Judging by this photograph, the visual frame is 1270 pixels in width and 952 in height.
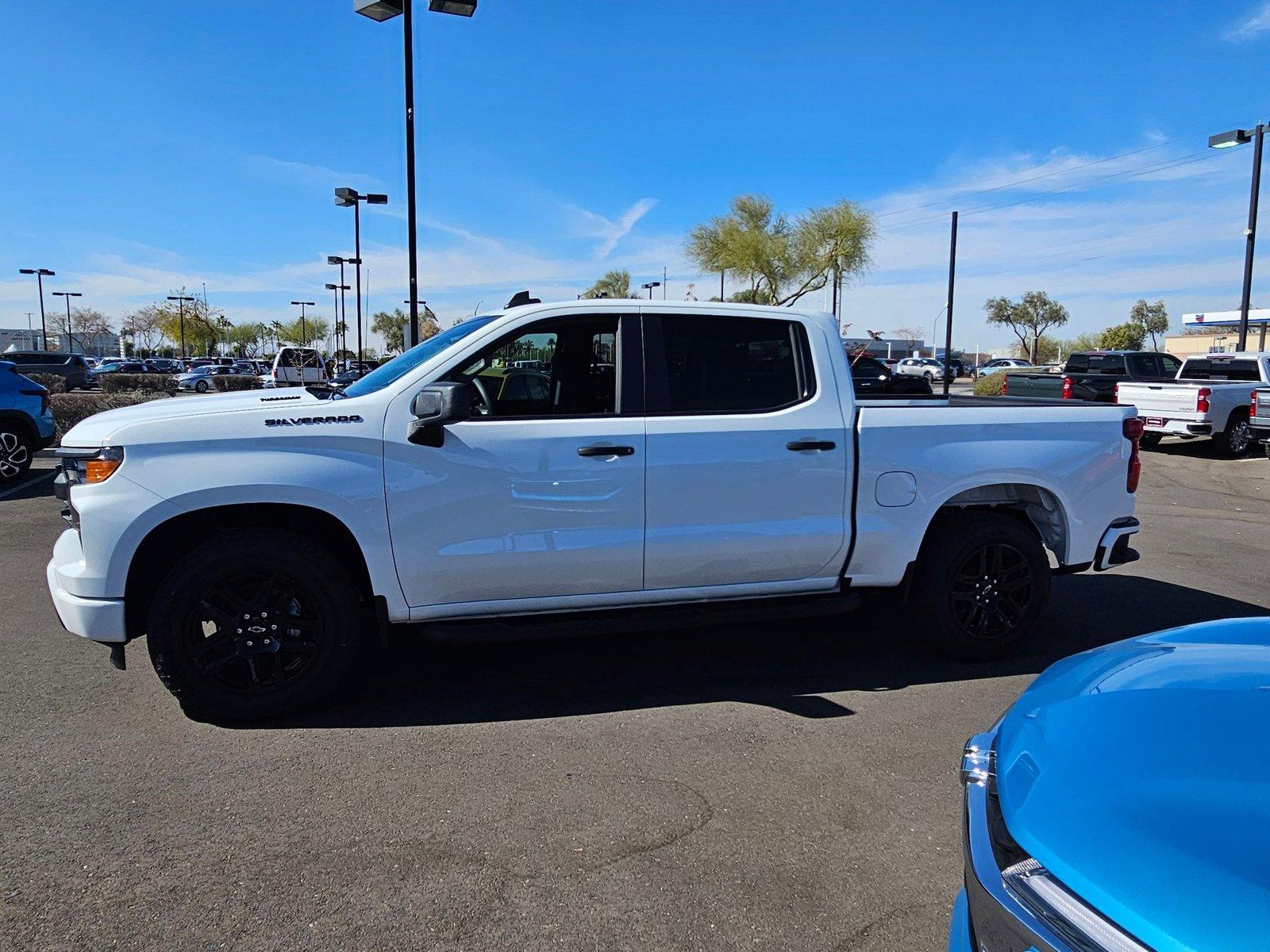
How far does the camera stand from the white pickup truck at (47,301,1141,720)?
3.92 meters

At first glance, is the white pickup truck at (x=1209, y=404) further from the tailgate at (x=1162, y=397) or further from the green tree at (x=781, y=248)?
the green tree at (x=781, y=248)

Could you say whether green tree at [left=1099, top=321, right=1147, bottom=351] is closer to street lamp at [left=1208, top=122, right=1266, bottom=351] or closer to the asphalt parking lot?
street lamp at [left=1208, top=122, right=1266, bottom=351]

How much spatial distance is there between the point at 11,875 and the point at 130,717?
1329 mm

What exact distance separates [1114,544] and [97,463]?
5.41m

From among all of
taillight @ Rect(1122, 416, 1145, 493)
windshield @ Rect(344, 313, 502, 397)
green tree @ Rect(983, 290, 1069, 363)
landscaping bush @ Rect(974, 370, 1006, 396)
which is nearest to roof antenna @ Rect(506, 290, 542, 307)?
windshield @ Rect(344, 313, 502, 397)

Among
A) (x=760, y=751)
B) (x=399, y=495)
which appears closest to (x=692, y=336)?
(x=399, y=495)

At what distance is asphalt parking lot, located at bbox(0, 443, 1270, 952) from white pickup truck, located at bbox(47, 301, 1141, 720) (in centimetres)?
40

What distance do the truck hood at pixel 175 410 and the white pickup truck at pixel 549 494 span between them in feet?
0.09

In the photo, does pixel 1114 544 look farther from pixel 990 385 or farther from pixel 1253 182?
pixel 990 385

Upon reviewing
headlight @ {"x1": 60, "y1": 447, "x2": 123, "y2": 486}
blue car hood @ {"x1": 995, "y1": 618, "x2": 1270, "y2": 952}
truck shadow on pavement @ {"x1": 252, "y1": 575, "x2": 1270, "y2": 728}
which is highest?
headlight @ {"x1": 60, "y1": 447, "x2": 123, "y2": 486}

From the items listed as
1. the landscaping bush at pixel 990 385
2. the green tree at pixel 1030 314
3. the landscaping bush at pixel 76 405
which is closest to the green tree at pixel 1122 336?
the green tree at pixel 1030 314

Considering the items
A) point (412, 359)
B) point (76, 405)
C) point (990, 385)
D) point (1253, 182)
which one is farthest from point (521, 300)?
point (990, 385)

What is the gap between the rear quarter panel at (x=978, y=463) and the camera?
4.71 m

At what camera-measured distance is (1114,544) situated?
521cm
